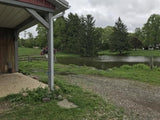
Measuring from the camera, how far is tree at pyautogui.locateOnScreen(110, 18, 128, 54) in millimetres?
37250

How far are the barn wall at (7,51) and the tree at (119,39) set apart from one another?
32517 millimetres

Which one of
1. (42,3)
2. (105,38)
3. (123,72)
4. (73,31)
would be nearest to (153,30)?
(105,38)

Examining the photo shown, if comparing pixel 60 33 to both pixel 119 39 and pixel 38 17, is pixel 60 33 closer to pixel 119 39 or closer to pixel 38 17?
pixel 119 39

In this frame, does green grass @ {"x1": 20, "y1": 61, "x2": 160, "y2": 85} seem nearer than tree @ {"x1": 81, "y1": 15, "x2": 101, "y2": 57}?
Yes

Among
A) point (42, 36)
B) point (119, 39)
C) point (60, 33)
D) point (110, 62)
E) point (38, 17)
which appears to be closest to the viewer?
point (38, 17)

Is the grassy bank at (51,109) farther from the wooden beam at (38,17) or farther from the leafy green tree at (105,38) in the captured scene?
the leafy green tree at (105,38)

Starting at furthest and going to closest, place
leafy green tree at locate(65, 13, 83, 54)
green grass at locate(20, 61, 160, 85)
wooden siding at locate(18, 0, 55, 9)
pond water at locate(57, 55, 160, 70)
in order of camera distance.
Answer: leafy green tree at locate(65, 13, 83, 54)
pond water at locate(57, 55, 160, 70)
green grass at locate(20, 61, 160, 85)
wooden siding at locate(18, 0, 55, 9)

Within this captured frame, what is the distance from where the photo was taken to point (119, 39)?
126 feet

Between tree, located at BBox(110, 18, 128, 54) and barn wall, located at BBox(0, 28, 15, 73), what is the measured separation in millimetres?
32517

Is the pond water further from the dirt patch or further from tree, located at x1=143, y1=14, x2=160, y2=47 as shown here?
tree, located at x1=143, y1=14, x2=160, y2=47

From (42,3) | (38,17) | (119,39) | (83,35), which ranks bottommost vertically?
(38,17)

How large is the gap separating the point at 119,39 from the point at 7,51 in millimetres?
34602

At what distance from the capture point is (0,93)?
4.10 meters

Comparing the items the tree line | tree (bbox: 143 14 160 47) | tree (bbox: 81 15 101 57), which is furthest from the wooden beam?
tree (bbox: 143 14 160 47)
